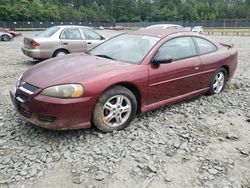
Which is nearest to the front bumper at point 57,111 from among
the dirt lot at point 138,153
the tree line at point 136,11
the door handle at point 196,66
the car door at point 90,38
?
the dirt lot at point 138,153

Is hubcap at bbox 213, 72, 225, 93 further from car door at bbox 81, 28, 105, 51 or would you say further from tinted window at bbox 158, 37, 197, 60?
car door at bbox 81, 28, 105, 51

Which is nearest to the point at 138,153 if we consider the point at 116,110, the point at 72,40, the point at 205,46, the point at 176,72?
the point at 116,110

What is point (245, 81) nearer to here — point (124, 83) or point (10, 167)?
point (124, 83)

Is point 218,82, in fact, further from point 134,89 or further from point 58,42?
point 58,42

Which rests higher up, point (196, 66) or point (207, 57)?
point (207, 57)

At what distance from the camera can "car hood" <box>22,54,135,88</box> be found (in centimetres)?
349

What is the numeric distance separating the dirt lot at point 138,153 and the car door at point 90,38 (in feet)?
17.6

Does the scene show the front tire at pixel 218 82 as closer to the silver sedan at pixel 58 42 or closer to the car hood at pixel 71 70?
the car hood at pixel 71 70

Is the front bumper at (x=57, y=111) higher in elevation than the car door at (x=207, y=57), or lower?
lower

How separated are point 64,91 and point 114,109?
0.80 metres

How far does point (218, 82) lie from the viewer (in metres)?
5.67

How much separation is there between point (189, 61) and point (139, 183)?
2639 millimetres

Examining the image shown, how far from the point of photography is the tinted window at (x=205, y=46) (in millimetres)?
5125

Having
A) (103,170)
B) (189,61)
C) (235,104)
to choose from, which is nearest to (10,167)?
(103,170)
